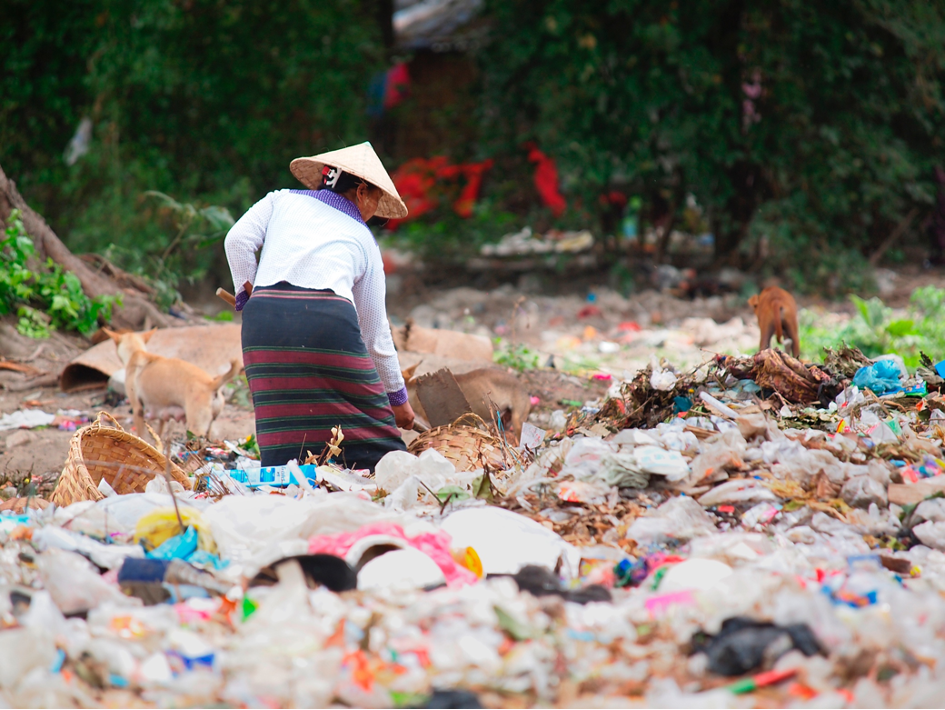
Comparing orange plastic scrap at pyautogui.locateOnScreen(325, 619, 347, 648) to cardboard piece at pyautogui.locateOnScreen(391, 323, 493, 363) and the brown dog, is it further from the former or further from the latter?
the brown dog

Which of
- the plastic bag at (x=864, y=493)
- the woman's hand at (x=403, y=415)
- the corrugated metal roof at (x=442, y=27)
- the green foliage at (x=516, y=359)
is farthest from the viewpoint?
the corrugated metal roof at (x=442, y=27)

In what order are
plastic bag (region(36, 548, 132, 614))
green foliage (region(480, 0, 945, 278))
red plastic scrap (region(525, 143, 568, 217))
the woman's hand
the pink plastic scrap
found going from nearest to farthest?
1. plastic bag (region(36, 548, 132, 614))
2. the pink plastic scrap
3. the woman's hand
4. green foliage (region(480, 0, 945, 278))
5. red plastic scrap (region(525, 143, 568, 217))

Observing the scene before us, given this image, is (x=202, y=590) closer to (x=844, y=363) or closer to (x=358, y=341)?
(x=358, y=341)

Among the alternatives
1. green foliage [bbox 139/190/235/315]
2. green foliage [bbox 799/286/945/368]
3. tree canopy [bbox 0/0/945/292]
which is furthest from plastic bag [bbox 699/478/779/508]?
tree canopy [bbox 0/0/945/292]

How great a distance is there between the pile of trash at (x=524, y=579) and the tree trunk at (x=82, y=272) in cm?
363

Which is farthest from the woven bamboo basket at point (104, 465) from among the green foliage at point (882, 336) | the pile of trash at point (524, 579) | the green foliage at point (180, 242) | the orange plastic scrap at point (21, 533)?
the green foliage at point (882, 336)

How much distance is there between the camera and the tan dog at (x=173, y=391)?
15.1 feet

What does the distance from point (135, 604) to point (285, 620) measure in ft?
1.44

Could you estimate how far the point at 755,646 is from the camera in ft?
5.56

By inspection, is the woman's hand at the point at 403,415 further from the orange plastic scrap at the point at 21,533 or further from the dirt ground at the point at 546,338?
the orange plastic scrap at the point at 21,533

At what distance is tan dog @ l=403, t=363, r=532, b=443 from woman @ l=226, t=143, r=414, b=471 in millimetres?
947

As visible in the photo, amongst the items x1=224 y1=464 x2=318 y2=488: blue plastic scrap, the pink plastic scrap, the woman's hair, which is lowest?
x1=224 y1=464 x2=318 y2=488: blue plastic scrap

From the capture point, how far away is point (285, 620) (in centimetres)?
179

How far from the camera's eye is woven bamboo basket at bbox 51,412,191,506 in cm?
286
